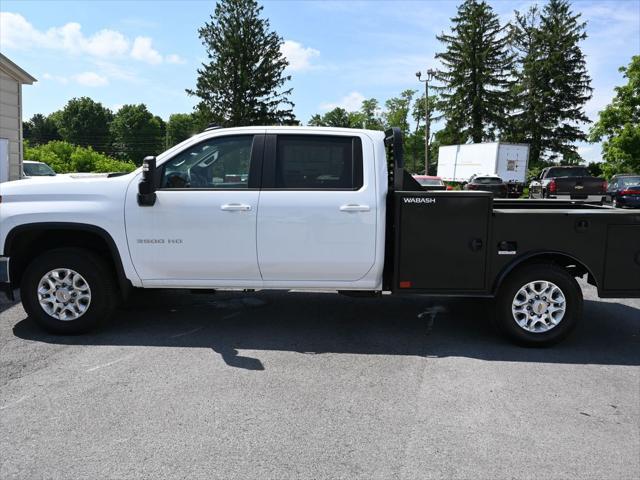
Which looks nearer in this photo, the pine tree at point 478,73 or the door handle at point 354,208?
the door handle at point 354,208

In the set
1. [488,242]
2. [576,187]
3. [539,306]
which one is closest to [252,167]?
[488,242]

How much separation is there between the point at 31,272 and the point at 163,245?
52.3 inches

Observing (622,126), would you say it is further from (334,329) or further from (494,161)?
(334,329)

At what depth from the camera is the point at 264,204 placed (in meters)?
5.42

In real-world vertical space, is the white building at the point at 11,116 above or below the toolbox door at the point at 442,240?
above

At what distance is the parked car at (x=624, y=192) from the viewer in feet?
72.7

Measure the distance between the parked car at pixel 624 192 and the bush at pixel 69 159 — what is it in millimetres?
27316

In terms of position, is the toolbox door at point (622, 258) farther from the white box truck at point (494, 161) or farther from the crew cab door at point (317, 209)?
the white box truck at point (494, 161)

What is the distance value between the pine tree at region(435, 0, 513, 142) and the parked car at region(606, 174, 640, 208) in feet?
117

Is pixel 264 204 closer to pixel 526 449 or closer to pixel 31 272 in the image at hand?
pixel 31 272

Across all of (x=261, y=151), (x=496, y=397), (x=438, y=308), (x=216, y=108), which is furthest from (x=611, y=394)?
(x=216, y=108)

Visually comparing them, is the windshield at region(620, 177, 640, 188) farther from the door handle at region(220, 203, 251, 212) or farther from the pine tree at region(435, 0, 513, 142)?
the pine tree at region(435, 0, 513, 142)

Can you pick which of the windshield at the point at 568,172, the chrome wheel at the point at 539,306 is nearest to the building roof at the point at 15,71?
the chrome wheel at the point at 539,306

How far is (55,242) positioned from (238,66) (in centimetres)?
4927
